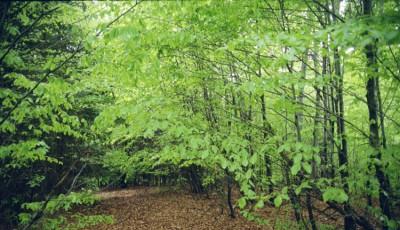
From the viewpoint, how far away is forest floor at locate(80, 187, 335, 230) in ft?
32.7

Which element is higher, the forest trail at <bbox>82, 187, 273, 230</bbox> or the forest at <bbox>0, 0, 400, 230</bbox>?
the forest at <bbox>0, 0, 400, 230</bbox>

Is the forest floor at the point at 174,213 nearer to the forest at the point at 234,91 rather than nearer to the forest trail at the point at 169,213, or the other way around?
the forest trail at the point at 169,213

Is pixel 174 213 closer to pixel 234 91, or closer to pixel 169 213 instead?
pixel 169 213

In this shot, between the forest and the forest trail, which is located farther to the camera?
the forest trail

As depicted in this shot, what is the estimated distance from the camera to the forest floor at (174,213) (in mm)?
9961

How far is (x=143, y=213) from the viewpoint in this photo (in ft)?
41.5

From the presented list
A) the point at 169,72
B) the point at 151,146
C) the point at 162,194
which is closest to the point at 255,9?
the point at 169,72

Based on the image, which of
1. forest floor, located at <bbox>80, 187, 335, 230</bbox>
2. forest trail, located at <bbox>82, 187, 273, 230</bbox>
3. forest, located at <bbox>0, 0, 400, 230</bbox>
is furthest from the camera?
forest trail, located at <bbox>82, 187, 273, 230</bbox>

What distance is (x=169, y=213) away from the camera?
40.1 ft

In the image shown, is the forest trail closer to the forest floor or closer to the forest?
the forest floor

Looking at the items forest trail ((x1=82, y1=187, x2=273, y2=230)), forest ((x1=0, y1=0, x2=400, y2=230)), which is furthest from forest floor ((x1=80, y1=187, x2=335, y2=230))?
forest ((x1=0, y1=0, x2=400, y2=230))

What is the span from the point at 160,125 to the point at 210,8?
172cm

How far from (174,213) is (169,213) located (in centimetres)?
24

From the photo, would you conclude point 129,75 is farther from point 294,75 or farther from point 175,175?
point 175,175
